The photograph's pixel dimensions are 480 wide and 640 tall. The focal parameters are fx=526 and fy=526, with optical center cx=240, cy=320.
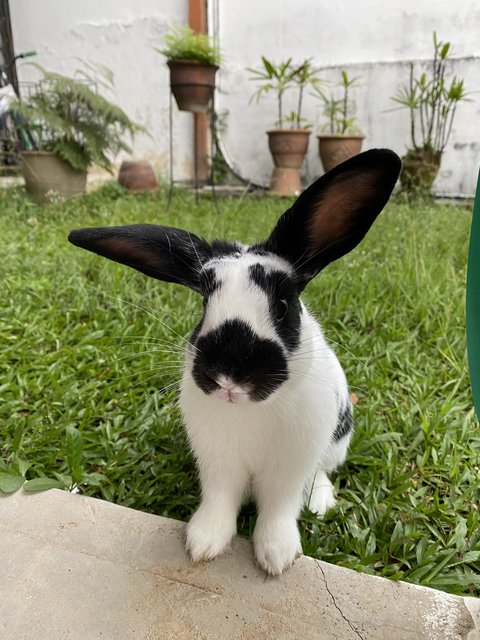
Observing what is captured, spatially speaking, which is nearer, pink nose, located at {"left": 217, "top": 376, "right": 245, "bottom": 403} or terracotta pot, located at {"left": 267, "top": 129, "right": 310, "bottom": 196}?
pink nose, located at {"left": 217, "top": 376, "right": 245, "bottom": 403}

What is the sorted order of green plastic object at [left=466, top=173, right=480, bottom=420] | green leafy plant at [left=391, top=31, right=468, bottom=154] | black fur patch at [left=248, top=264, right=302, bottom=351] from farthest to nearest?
1. green leafy plant at [left=391, top=31, right=468, bottom=154]
2. black fur patch at [left=248, top=264, right=302, bottom=351]
3. green plastic object at [left=466, top=173, right=480, bottom=420]

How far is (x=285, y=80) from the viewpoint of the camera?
6.77 metres

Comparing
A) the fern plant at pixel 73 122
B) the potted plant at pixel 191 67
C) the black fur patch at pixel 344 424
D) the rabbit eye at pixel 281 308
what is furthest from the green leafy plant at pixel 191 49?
the rabbit eye at pixel 281 308

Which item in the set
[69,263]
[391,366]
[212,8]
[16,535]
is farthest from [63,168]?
[16,535]

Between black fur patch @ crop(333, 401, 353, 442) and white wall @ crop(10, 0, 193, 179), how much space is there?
22.4ft

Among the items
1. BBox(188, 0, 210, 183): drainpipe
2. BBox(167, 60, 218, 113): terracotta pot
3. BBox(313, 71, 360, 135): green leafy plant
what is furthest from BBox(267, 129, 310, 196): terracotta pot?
BBox(167, 60, 218, 113): terracotta pot

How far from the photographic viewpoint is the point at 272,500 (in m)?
1.35

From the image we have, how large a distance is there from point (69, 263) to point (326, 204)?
7.78 ft

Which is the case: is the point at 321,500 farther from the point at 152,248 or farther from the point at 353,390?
the point at 152,248

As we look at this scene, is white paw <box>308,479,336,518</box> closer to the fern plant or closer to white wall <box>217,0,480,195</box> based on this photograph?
the fern plant

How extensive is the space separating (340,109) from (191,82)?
2565 millimetres

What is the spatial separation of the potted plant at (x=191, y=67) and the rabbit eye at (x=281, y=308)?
4.78 meters

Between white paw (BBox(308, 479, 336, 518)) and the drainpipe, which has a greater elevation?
the drainpipe

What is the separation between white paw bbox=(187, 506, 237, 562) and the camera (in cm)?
128
